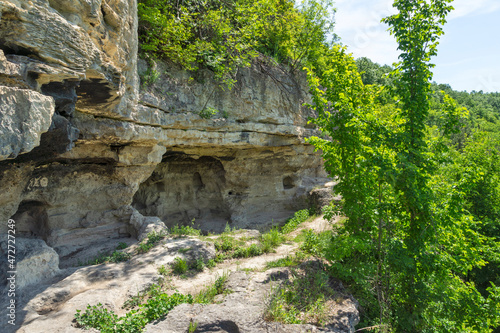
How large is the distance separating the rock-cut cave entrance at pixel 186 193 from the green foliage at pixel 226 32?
13.2 ft

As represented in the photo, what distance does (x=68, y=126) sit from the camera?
511 centimetres

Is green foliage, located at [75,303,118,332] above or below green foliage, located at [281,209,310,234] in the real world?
below

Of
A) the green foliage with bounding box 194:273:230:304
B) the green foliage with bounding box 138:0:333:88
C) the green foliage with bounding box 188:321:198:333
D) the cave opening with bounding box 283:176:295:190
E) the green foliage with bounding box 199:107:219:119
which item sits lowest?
the green foliage with bounding box 188:321:198:333

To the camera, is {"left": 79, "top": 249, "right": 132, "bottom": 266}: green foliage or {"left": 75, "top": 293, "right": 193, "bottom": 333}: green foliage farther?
{"left": 79, "top": 249, "right": 132, "bottom": 266}: green foliage

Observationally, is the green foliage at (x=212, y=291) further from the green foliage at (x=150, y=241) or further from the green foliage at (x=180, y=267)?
the green foliage at (x=150, y=241)

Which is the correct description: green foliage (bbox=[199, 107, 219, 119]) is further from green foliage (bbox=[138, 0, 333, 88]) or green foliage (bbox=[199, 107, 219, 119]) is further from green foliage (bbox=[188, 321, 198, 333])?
green foliage (bbox=[188, 321, 198, 333])

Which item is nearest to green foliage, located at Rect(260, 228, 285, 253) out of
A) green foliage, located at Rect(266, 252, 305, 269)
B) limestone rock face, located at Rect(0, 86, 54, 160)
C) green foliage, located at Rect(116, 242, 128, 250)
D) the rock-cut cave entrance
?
green foliage, located at Rect(266, 252, 305, 269)

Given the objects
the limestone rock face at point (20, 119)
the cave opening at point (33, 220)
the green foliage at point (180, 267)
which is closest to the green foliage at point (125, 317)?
the green foliage at point (180, 267)

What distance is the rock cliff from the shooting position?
377 centimetres

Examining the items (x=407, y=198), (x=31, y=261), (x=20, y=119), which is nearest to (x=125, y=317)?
(x=31, y=261)

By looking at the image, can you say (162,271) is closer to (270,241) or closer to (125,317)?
(125,317)

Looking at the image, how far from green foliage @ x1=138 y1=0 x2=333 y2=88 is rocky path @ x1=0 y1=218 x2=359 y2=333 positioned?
17.9 feet

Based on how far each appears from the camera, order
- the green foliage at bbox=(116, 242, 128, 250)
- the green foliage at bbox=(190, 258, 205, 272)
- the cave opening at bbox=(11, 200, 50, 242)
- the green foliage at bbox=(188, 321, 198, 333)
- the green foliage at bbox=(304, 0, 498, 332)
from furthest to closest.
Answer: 1. the cave opening at bbox=(11, 200, 50, 242)
2. the green foliage at bbox=(116, 242, 128, 250)
3. the green foliage at bbox=(190, 258, 205, 272)
4. the green foliage at bbox=(304, 0, 498, 332)
5. the green foliage at bbox=(188, 321, 198, 333)

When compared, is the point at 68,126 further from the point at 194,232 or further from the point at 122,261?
the point at 194,232
